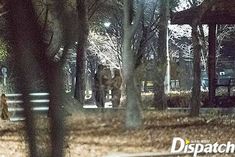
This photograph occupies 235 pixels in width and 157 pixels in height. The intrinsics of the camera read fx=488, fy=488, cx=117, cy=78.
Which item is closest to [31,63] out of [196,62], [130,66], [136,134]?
[136,134]

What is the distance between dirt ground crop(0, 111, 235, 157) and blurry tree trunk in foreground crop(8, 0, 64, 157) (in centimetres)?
535

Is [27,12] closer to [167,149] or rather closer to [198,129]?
[167,149]

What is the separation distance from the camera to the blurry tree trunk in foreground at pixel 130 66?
33.9 ft

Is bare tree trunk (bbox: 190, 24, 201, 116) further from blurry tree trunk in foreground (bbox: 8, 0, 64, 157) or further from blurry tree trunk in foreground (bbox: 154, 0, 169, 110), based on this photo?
blurry tree trunk in foreground (bbox: 8, 0, 64, 157)

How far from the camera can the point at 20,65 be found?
3.71ft

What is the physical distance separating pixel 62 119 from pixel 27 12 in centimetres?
27

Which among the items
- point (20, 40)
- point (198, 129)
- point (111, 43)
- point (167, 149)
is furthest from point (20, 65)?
point (111, 43)

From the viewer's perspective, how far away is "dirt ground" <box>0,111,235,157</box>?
27.1 feet

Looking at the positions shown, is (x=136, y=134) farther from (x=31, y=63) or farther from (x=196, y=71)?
(x=31, y=63)

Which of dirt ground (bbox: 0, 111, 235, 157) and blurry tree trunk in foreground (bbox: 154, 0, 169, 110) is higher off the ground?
blurry tree trunk in foreground (bbox: 154, 0, 169, 110)

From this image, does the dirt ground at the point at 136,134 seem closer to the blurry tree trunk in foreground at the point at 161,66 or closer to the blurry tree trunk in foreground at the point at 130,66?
the blurry tree trunk in foreground at the point at 130,66

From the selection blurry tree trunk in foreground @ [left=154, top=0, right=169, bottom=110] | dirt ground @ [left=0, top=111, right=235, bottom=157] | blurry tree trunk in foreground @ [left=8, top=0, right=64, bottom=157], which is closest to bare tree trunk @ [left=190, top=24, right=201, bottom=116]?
dirt ground @ [left=0, top=111, right=235, bottom=157]

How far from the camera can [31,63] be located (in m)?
1.15

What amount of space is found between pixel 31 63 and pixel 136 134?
350 inches
